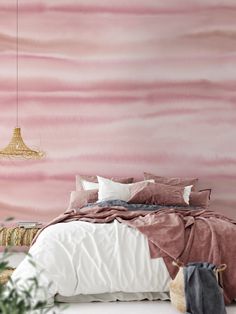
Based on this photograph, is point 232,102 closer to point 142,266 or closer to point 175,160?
point 175,160

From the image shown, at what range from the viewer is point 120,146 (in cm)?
585

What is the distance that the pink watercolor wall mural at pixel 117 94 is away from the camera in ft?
19.1

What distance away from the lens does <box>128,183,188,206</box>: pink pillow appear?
4973 mm

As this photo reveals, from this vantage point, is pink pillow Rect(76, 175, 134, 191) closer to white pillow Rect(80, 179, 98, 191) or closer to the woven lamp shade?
white pillow Rect(80, 179, 98, 191)

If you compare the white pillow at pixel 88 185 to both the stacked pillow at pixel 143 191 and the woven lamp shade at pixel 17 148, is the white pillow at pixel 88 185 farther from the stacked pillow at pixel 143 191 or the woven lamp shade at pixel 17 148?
the woven lamp shade at pixel 17 148

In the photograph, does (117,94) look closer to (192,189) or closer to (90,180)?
(90,180)

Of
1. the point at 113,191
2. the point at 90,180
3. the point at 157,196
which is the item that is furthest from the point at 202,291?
the point at 90,180

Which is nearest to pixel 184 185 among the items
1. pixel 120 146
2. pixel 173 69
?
A: pixel 120 146

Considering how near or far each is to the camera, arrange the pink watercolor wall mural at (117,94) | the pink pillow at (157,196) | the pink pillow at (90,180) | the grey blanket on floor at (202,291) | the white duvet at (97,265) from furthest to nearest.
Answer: the pink watercolor wall mural at (117,94) → the pink pillow at (90,180) → the pink pillow at (157,196) → the white duvet at (97,265) → the grey blanket on floor at (202,291)

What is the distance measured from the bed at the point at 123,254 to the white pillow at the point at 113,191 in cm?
103

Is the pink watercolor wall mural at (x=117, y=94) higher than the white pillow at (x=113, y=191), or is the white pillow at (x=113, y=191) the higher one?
the pink watercolor wall mural at (x=117, y=94)

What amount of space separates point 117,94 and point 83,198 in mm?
1297

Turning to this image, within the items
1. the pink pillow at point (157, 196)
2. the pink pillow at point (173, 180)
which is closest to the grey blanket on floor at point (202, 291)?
the pink pillow at point (157, 196)

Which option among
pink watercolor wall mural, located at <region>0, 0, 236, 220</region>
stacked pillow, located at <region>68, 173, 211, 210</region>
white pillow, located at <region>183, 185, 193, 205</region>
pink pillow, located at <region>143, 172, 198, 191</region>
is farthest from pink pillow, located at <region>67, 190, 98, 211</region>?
white pillow, located at <region>183, 185, 193, 205</region>
